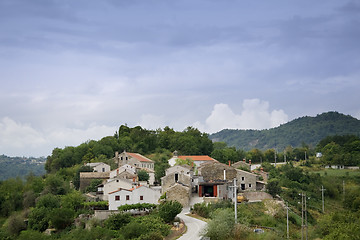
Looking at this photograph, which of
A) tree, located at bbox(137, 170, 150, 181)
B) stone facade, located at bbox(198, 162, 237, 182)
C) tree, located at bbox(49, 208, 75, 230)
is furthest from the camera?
tree, located at bbox(137, 170, 150, 181)

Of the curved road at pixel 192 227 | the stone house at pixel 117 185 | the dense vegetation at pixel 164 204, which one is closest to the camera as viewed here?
the curved road at pixel 192 227

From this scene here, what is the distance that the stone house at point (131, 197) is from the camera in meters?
48.7

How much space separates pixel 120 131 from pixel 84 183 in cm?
3965

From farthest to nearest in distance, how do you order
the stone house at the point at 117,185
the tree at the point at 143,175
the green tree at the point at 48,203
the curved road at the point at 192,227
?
the tree at the point at 143,175 < the stone house at the point at 117,185 < the green tree at the point at 48,203 < the curved road at the point at 192,227

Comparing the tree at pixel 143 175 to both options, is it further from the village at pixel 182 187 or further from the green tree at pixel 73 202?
the green tree at pixel 73 202

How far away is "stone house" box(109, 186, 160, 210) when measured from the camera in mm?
48656

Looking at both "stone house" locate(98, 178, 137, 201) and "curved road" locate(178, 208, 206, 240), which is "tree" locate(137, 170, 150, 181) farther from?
"curved road" locate(178, 208, 206, 240)

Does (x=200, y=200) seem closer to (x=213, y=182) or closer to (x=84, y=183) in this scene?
(x=213, y=182)

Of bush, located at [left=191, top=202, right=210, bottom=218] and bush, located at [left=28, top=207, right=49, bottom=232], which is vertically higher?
bush, located at [left=191, top=202, right=210, bottom=218]

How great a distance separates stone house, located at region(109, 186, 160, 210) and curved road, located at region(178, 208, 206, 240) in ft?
14.1

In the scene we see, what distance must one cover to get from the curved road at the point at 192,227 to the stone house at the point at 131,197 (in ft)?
14.1

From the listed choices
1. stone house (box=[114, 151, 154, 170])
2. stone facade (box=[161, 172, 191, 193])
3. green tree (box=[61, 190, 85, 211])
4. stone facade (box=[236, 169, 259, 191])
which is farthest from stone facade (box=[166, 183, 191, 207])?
stone house (box=[114, 151, 154, 170])

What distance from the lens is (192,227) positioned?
40.9 meters

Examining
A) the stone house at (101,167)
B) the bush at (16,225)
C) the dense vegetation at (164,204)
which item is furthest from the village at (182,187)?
the bush at (16,225)
